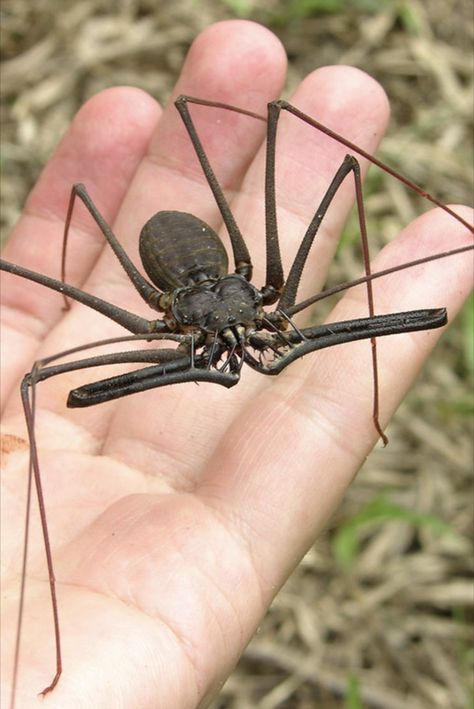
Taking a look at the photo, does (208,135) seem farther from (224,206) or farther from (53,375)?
(53,375)

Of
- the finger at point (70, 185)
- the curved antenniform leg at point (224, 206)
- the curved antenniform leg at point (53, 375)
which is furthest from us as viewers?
the finger at point (70, 185)

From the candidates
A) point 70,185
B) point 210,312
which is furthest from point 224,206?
point 70,185

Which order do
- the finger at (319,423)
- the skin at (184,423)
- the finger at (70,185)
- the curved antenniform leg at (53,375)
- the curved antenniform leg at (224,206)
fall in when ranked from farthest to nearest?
1. the finger at (70,185)
2. the curved antenniform leg at (224,206)
3. the finger at (319,423)
4. the skin at (184,423)
5. the curved antenniform leg at (53,375)

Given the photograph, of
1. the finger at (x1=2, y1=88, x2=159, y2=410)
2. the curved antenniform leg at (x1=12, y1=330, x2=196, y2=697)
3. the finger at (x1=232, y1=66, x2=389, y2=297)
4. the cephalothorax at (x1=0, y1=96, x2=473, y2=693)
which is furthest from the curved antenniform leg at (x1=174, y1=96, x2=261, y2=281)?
the finger at (x1=2, y1=88, x2=159, y2=410)

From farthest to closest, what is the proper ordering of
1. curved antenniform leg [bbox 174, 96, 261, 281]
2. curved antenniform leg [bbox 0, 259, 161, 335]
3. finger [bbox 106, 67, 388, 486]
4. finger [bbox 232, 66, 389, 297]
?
finger [bbox 232, 66, 389, 297] < finger [bbox 106, 67, 388, 486] < curved antenniform leg [bbox 174, 96, 261, 281] < curved antenniform leg [bbox 0, 259, 161, 335]

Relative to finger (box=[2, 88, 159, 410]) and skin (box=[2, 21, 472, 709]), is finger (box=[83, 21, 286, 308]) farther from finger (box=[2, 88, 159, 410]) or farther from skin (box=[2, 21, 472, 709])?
finger (box=[2, 88, 159, 410])

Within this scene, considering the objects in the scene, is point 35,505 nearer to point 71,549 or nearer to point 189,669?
point 71,549

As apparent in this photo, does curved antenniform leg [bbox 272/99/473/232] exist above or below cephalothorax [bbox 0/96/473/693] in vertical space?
above

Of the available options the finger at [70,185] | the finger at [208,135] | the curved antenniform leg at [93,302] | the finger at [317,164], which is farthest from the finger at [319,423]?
the finger at [70,185]

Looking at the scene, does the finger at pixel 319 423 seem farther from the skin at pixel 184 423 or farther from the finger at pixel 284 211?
the finger at pixel 284 211
